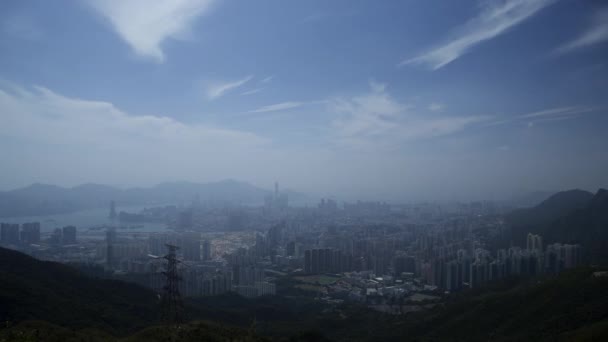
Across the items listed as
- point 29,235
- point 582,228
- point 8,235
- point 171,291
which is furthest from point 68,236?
point 582,228

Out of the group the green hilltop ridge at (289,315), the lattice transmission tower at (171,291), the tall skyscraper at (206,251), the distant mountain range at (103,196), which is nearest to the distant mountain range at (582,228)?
the green hilltop ridge at (289,315)

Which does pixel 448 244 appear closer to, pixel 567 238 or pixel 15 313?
pixel 567 238

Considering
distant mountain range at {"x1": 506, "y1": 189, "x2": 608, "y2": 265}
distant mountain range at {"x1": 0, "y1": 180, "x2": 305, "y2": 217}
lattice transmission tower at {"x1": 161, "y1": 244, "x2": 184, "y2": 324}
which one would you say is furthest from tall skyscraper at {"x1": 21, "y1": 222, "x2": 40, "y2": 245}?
distant mountain range at {"x1": 506, "y1": 189, "x2": 608, "y2": 265}

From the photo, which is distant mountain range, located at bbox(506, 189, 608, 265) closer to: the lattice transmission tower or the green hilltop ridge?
the green hilltop ridge

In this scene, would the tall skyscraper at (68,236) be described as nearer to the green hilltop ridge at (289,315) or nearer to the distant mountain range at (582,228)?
the green hilltop ridge at (289,315)

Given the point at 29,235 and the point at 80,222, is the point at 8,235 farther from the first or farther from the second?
the point at 80,222

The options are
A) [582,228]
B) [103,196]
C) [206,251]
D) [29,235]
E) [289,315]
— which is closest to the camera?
[289,315]

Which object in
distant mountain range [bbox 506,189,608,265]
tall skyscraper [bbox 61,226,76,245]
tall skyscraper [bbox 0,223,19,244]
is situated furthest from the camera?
tall skyscraper [bbox 61,226,76,245]
